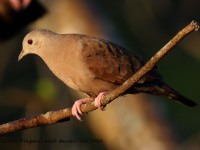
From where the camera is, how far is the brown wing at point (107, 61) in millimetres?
4641

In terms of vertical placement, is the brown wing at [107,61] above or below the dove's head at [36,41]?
below

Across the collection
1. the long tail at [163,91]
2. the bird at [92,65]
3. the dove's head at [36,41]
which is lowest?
the long tail at [163,91]

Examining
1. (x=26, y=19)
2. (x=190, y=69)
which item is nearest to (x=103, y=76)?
(x=26, y=19)

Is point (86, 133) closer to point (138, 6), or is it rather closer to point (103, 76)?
point (138, 6)

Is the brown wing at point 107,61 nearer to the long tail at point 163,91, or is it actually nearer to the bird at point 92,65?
the bird at point 92,65

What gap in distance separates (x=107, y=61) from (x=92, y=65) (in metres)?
0.13

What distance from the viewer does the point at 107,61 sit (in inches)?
184

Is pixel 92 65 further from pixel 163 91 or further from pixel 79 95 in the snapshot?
pixel 79 95

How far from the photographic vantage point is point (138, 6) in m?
7.80

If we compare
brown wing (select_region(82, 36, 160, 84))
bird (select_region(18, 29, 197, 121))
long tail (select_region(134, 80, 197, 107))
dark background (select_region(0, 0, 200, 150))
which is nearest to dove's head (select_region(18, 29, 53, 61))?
bird (select_region(18, 29, 197, 121))

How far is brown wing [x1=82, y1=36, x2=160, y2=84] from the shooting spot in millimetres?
4641

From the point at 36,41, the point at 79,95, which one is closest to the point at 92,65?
the point at 36,41

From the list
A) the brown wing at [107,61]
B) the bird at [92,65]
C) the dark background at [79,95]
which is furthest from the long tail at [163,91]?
the dark background at [79,95]

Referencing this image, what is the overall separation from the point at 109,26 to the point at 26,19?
1232 mm
